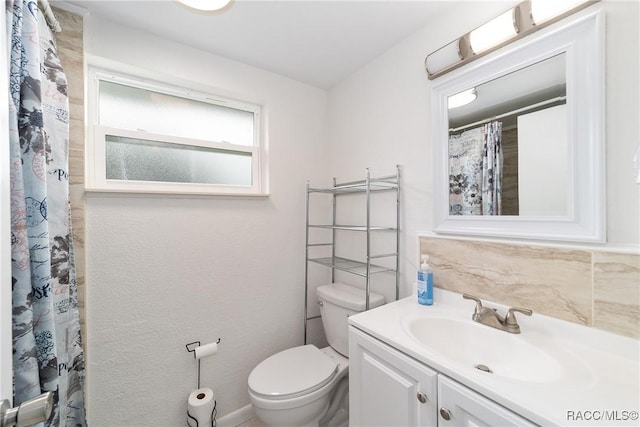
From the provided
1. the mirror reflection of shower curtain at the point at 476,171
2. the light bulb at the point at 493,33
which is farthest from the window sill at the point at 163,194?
the light bulb at the point at 493,33

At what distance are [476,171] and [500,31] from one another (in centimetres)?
56

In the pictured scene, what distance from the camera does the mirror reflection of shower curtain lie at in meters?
1.10

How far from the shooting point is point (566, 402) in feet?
2.03

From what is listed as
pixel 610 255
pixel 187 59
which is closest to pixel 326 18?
pixel 187 59

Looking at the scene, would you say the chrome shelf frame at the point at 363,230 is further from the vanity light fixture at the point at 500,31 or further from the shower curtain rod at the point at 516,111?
the vanity light fixture at the point at 500,31

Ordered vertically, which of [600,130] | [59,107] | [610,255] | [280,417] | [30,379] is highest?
[59,107]

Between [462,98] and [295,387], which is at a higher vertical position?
[462,98]

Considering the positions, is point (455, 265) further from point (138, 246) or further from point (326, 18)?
point (138, 246)

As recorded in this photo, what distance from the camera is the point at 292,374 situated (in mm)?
1388

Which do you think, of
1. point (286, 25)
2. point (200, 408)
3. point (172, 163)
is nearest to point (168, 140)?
point (172, 163)

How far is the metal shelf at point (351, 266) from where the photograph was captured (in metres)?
1.52

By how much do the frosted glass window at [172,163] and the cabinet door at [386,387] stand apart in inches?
49.3

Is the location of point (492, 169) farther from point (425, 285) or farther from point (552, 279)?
point (425, 285)

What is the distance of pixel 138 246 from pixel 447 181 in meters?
1.62
